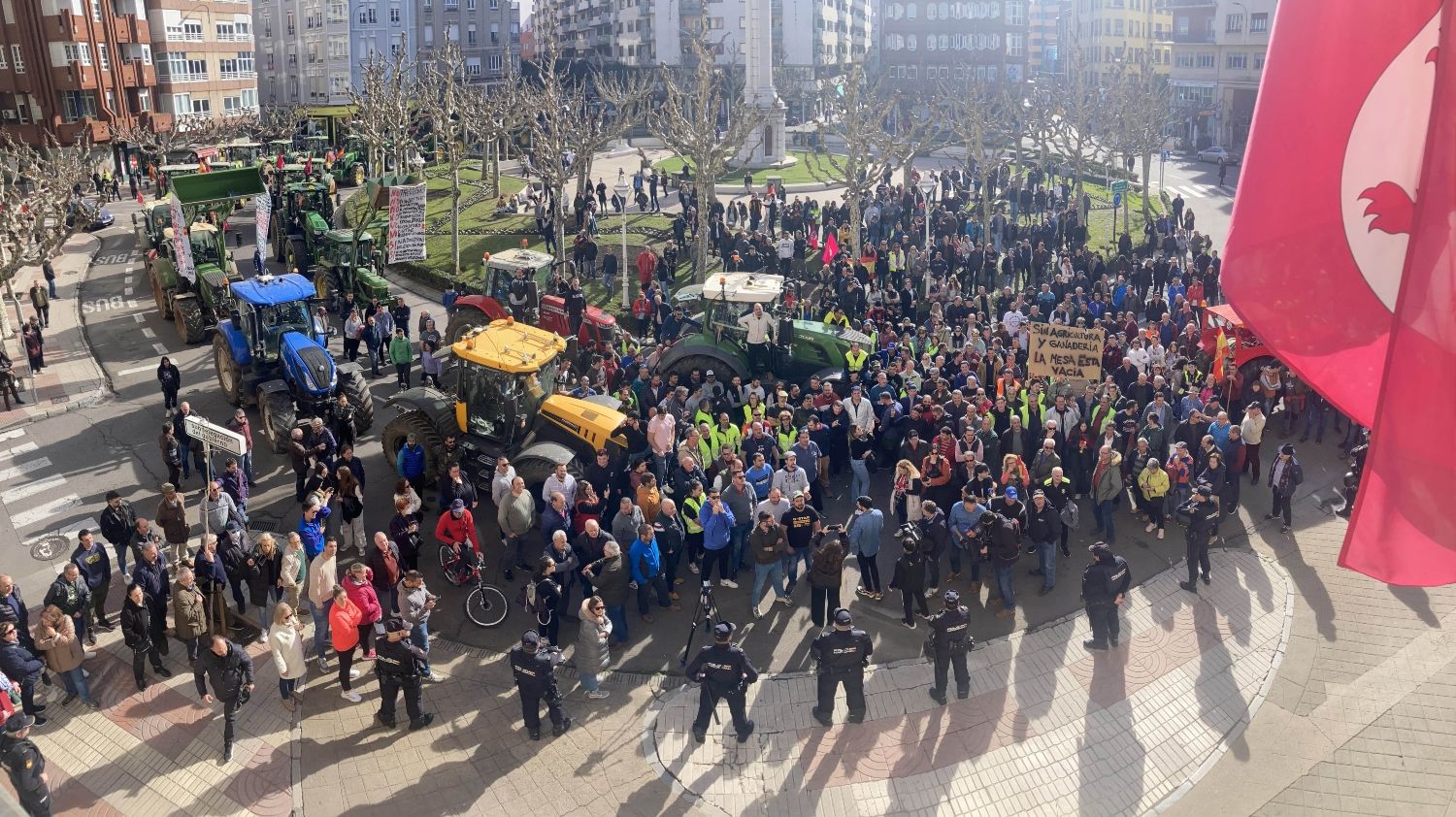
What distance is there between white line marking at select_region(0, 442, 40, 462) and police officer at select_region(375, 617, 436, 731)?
447 inches

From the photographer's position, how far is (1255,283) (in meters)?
6.92

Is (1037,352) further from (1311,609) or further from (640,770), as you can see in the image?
(640,770)

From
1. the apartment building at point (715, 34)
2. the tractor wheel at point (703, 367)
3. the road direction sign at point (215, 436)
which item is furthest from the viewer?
the apartment building at point (715, 34)

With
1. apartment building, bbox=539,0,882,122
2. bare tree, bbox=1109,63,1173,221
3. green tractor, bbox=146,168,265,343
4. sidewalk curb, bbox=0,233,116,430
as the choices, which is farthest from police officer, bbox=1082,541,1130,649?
apartment building, bbox=539,0,882,122

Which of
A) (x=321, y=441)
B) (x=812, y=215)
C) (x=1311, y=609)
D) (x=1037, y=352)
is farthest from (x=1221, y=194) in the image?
(x=321, y=441)

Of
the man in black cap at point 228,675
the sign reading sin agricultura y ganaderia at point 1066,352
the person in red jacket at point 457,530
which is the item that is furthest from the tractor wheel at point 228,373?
the sign reading sin agricultura y ganaderia at point 1066,352

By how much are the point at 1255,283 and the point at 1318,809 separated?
5708 mm

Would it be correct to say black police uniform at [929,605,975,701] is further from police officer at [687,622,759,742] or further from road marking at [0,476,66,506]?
road marking at [0,476,66,506]

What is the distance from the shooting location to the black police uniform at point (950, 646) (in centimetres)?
1119

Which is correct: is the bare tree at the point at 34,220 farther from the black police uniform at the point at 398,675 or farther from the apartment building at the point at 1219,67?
the apartment building at the point at 1219,67

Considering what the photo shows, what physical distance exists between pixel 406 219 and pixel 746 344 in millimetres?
9420

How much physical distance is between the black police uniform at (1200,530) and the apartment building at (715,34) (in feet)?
233

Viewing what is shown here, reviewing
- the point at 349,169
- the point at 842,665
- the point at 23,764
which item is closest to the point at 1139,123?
the point at 842,665

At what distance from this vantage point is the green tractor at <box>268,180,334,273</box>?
31484mm
